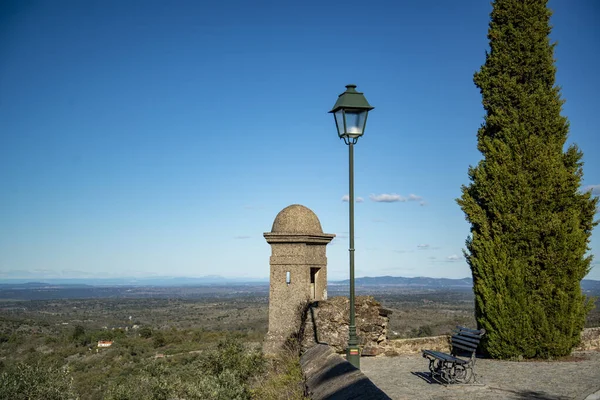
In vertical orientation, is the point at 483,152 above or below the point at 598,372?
above

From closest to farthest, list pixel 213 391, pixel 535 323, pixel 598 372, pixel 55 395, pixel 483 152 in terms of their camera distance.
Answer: pixel 213 391, pixel 598 372, pixel 535 323, pixel 483 152, pixel 55 395

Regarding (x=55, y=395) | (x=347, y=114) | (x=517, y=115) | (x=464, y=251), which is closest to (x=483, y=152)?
(x=517, y=115)

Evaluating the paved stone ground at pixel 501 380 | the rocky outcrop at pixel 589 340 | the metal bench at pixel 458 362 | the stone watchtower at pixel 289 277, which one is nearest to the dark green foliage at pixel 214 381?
the stone watchtower at pixel 289 277

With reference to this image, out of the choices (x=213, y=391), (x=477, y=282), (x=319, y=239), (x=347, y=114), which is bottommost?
(x=213, y=391)

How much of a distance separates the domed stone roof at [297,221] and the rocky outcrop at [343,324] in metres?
2.06

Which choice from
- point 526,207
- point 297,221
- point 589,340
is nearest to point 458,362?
Result: point 526,207

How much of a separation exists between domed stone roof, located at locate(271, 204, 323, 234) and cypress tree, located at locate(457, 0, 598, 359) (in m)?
3.73

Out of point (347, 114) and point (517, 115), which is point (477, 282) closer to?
point (517, 115)

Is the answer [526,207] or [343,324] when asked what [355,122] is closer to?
[343,324]

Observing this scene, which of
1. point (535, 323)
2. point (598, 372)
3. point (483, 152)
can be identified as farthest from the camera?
point (483, 152)

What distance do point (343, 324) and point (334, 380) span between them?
19.6ft

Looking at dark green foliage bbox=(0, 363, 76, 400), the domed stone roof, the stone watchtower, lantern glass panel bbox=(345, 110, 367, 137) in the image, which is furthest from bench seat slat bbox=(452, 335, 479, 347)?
dark green foliage bbox=(0, 363, 76, 400)

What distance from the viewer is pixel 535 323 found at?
11.7 meters

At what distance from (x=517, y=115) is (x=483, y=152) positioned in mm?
1166
